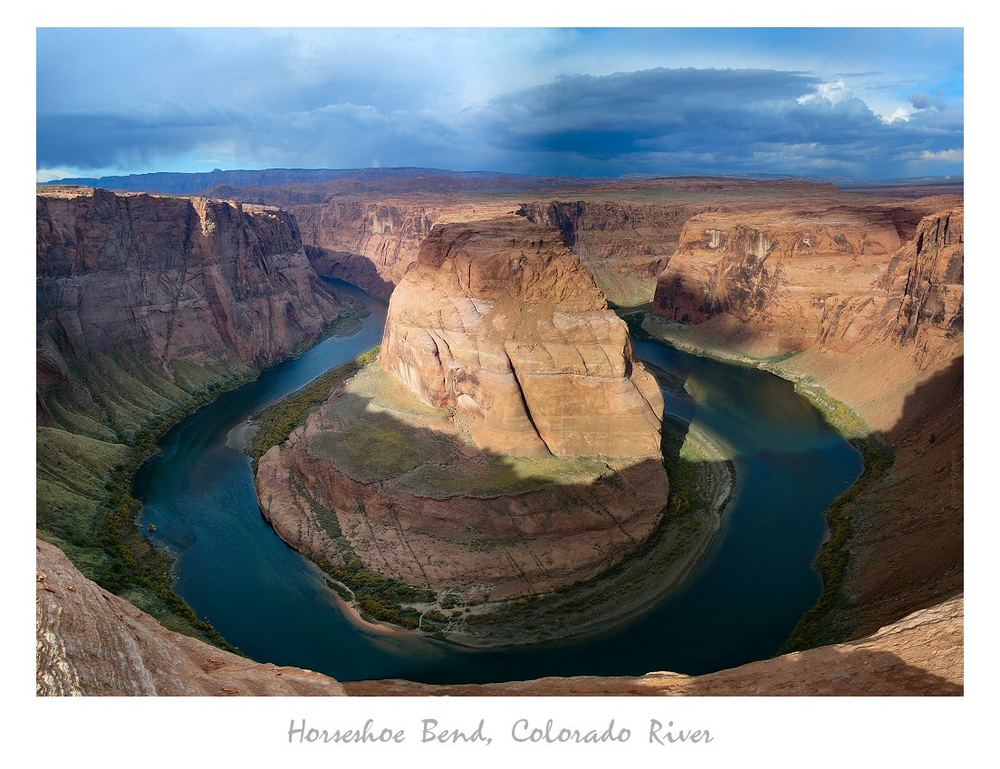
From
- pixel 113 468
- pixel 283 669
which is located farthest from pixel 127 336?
pixel 283 669

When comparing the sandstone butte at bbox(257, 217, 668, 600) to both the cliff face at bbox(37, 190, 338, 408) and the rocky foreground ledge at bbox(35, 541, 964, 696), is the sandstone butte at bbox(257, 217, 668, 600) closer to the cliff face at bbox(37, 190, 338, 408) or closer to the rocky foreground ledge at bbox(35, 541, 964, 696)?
the rocky foreground ledge at bbox(35, 541, 964, 696)

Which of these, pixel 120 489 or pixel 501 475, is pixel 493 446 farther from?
pixel 120 489

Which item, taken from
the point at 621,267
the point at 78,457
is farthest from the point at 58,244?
the point at 621,267

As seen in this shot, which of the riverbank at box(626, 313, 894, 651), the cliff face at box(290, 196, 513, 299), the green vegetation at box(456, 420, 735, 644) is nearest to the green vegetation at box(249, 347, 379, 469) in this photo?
the green vegetation at box(456, 420, 735, 644)

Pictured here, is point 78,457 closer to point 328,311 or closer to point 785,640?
point 785,640

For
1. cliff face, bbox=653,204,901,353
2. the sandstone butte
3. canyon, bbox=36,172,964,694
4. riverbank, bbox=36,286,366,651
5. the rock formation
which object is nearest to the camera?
the rock formation

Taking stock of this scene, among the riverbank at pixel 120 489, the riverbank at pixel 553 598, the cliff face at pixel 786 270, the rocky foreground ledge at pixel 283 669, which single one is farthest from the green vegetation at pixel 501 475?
the cliff face at pixel 786 270
